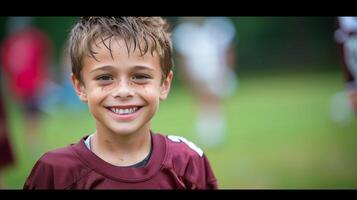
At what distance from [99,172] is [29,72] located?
1.91 metres

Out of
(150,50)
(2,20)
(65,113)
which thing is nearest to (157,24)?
(150,50)

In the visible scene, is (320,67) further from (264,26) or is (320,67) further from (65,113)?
(65,113)

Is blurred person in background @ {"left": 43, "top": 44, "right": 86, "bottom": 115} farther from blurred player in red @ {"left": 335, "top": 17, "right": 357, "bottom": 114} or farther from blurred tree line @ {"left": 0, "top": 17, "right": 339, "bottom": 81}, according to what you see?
blurred player in red @ {"left": 335, "top": 17, "right": 357, "bottom": 114}

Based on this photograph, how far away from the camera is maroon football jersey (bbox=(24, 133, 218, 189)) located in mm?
1661

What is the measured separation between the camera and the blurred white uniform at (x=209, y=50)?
346 cm

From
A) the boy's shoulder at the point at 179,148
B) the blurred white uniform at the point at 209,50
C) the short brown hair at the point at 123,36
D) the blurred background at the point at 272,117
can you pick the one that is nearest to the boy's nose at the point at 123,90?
the short brown hair at the point at 123,36

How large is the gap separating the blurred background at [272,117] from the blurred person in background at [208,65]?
0.17ft

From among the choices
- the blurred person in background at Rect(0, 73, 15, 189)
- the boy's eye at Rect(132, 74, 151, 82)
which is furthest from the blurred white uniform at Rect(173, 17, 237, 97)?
the boy's eye at Rect(132, 74, 151, 82)

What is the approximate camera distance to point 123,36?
170 cm

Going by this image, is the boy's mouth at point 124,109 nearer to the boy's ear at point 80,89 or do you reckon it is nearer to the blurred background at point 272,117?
the boy's ear at point 80,89

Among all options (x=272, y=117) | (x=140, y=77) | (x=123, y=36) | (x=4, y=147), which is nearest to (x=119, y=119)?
(x=140, y=77)

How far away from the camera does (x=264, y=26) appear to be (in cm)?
338

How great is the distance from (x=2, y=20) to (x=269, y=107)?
1773mm

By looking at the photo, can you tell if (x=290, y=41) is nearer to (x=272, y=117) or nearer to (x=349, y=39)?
(x=349, y=39)
